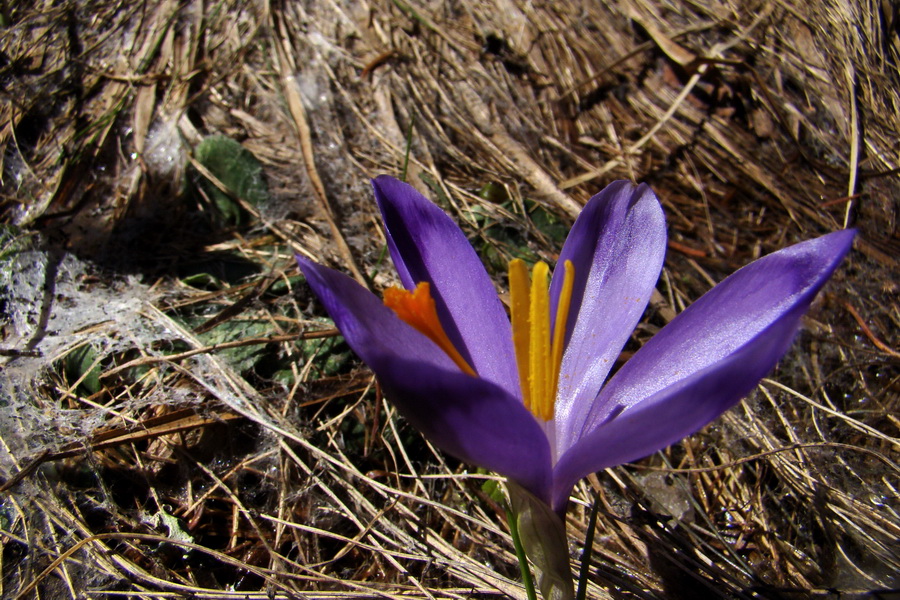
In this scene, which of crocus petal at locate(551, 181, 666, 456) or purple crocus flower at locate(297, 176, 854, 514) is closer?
purple crocus flower at locate(297, 176, 854, 514)

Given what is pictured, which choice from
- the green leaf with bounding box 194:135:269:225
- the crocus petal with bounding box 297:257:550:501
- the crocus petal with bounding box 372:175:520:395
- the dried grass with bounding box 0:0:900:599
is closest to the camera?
the crocus petal with bounding box 297:257:550:501

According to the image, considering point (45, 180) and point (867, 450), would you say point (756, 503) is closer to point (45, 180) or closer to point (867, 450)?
point (867, 450)

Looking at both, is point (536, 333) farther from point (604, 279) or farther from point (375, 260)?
point (375, 260)

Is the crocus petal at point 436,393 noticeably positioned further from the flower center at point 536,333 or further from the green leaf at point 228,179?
the green leaf at point 228,179

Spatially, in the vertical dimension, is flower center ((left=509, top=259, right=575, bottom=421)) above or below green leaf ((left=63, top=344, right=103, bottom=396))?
above

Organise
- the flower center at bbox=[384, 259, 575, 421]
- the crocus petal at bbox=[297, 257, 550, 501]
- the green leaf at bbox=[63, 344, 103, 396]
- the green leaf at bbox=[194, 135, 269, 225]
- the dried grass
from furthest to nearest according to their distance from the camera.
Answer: the green leaf at bbox=[194, 135, 269, 225] < the green leaf at bbox=[63, 344, 103, 396] < the dried grass < the flower center at bbox=[384, 259, 575, 421] < the crocus petal at bbox=[297, 257, 550, 501]

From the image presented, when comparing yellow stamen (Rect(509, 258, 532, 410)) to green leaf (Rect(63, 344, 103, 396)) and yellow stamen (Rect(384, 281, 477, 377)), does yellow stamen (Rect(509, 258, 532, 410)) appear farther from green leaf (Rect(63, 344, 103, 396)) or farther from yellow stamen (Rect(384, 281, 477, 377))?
green leaf (Rect(63, 344, 103, 396))

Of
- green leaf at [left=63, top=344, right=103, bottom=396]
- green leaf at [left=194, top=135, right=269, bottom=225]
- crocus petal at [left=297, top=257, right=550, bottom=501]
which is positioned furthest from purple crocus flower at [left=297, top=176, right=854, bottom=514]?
green leaf at [left=194, top=135, right=269, bottom=225]

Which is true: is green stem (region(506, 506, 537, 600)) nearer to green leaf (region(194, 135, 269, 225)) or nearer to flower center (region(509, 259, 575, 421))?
flower center (region(509, 259, 575, 421))
